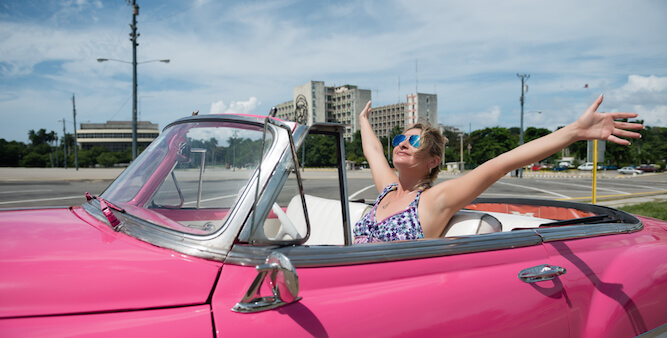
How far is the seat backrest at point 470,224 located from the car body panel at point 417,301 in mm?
494

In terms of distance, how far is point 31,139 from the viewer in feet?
352

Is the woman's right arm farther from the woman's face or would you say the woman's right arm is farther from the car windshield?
the car windshield

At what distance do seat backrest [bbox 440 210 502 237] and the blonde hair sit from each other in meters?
0.32

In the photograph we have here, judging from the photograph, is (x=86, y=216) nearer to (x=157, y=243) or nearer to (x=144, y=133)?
(x=157, y=243)

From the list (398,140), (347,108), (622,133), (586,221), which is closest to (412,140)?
(398,140)

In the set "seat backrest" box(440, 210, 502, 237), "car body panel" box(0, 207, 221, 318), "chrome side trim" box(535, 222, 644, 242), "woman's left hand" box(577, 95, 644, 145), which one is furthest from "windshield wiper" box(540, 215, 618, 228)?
"car body panel" box(0, 207, 221, 318)

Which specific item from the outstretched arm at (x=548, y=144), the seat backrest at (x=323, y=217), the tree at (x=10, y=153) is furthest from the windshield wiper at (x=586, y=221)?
the tree at (x=10, y=153)

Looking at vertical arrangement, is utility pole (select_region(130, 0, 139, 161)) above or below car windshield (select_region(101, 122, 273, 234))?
above

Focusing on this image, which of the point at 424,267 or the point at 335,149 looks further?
the point at 335,149

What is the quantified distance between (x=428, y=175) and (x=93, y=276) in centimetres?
213

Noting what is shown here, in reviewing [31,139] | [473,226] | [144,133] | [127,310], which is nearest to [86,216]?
[127,310]

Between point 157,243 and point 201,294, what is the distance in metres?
0.30

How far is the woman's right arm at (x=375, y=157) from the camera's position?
3.40 metres

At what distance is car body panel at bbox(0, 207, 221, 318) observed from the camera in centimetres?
124
